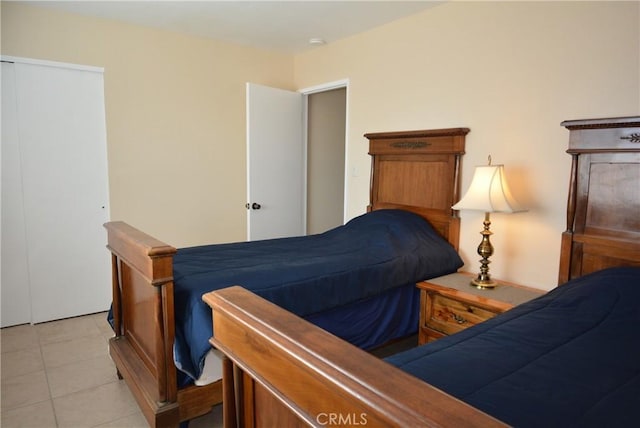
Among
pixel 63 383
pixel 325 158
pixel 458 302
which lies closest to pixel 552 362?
pixel 458 302

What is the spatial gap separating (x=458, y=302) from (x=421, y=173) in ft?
3.55

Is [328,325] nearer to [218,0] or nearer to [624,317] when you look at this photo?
[624,317]

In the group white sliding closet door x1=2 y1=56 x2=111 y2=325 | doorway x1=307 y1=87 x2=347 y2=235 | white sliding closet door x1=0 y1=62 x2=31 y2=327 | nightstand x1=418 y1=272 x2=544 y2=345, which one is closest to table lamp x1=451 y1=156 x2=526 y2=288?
nightstand x1=418 y1=272 x2=544 y2=345

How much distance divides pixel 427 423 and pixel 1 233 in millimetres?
3532

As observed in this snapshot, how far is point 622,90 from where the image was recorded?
2.02 metres

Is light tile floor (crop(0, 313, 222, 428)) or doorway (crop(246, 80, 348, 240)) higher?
doorway (crop(246, 80, 348, 240))

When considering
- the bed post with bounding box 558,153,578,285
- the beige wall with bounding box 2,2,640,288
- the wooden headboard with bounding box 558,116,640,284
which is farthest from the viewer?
the beige wall with bounding box 2,2,640,288

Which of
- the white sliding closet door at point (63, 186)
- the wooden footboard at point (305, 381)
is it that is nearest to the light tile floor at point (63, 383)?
the white sliding closet door at point (63, 186)

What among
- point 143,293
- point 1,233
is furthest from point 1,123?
point 143,293

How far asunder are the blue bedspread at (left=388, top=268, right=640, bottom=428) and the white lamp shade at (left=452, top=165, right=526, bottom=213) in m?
0.72

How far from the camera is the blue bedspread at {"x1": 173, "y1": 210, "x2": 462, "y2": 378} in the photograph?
1.75 m

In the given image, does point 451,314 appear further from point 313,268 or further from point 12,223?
point 12,223

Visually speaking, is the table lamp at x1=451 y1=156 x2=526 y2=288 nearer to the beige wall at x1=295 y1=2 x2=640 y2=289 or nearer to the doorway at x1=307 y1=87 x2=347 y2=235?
the beige wall at x1=295 y1=2 x2=640 y2=289

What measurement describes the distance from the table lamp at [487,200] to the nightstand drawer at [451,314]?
0.22 m
